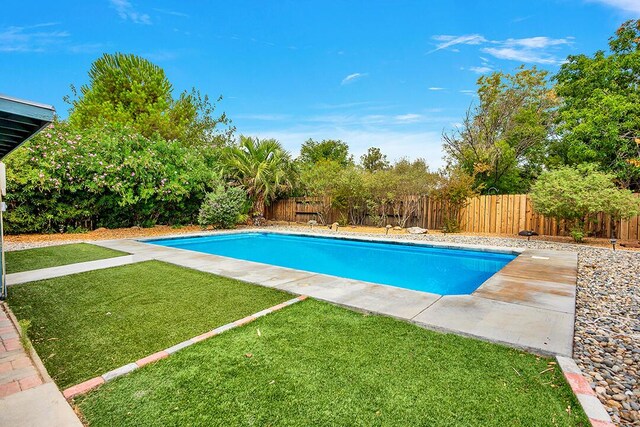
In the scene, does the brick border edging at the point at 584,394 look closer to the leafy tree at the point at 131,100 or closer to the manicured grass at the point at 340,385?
the manicured grass at the point at 340,385

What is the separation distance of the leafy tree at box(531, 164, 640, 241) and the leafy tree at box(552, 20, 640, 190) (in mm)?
3463

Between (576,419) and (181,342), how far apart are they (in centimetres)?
283

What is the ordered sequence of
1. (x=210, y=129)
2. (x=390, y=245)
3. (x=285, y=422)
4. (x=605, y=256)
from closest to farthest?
(x=285, y=422) → (x=605, y=256) → (x=390, y=245) → (x=210, y=129)

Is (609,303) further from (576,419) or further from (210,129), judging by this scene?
(210,129)

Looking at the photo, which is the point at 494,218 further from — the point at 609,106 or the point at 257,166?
the point at 257,166

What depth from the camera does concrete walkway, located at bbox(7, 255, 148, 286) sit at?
5.01 meters

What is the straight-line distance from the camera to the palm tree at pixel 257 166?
14.8m

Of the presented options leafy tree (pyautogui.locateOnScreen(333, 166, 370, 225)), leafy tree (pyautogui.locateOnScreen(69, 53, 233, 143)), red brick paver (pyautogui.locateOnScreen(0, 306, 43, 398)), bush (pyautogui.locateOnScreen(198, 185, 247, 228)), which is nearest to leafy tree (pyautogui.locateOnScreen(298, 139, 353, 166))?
leafy tree (pyautogui.locateOnScreen(69, 53, 233, 143))

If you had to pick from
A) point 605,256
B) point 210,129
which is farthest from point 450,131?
point 210,129

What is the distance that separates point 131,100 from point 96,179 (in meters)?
12.6

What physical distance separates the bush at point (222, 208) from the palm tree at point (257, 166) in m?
1.29

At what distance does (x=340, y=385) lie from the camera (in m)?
2.19

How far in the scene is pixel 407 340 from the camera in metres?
2.84

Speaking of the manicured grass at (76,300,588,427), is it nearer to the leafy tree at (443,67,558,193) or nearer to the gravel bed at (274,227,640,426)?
the gravel bed at (274,227,640,426)
